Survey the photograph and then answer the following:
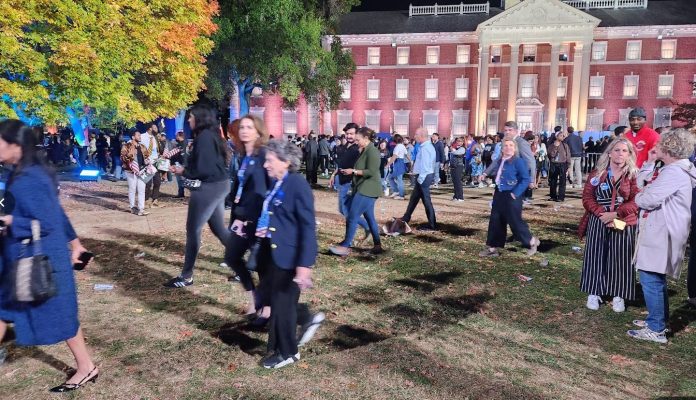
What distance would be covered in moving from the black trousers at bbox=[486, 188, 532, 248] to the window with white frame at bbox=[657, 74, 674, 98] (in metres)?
42.0

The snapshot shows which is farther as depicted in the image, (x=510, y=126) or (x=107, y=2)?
(x=107, y=2)

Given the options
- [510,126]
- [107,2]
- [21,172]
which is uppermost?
[107,2]

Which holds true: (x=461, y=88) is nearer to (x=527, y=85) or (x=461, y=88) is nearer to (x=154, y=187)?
(x=527, y=85)

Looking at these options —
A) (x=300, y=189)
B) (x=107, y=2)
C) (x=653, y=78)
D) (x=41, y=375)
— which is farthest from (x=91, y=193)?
(x=653, y=78)

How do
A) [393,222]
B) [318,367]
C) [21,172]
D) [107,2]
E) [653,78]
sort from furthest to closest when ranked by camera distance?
[653,78] < [107,2] < [393,222] < [318,367] < [21,172]

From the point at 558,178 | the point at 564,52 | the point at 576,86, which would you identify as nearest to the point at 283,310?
the point at 558,178

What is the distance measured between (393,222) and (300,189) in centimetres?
606

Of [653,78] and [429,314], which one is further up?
[653,78]

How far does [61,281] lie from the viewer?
3514mm

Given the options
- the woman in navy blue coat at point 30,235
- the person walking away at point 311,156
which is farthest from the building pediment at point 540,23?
the woman in navy blue coat at point 30,235

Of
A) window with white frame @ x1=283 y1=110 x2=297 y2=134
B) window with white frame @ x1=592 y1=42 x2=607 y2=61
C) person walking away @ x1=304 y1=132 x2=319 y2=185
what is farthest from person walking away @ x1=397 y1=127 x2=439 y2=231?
window with white frame @ x1=592 y1=42 x2=607 y2=61

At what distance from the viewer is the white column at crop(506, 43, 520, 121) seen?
42.2m

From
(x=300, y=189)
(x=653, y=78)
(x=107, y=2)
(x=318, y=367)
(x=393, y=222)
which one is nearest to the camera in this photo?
(x=300, y=189)

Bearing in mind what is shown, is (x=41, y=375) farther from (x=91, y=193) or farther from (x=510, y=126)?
(x=91, y=193)
